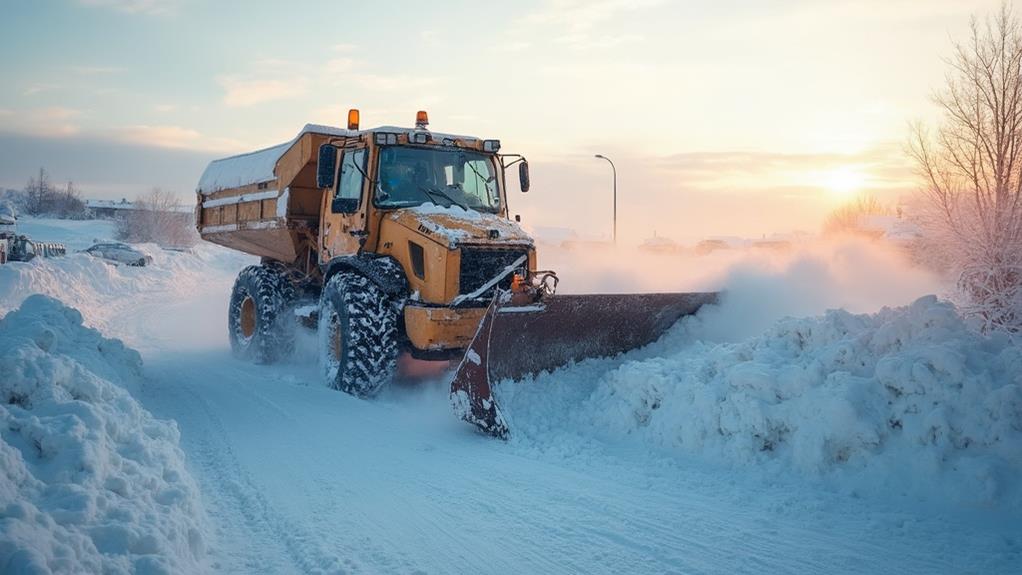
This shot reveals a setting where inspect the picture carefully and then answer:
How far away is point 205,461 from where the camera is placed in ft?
17.1

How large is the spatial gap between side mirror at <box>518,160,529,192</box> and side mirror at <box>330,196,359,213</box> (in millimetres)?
1939

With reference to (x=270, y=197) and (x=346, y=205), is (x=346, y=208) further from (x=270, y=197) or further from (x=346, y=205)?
(x=270, y=197)

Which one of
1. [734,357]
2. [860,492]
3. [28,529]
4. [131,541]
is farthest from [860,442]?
[28,529]

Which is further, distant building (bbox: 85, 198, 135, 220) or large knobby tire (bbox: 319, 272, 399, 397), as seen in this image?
distant building (bbox: 85, 198, 135, 220)

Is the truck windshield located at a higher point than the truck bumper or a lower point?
higher

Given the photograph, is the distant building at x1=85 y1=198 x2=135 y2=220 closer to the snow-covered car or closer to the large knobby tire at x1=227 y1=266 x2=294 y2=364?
the snow-covered car

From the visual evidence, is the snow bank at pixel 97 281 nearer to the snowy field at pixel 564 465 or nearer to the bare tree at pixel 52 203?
the snowy field at pixel 564 465

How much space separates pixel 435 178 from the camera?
8.02 meters

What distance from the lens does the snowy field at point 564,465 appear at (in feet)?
11.6

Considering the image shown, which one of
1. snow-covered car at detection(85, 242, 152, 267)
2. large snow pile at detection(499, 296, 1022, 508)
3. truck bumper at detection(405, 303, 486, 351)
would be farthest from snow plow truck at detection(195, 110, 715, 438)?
snow-covered car at detection(85, 242, 152, 267)

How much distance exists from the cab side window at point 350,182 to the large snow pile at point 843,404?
2992 millimetres

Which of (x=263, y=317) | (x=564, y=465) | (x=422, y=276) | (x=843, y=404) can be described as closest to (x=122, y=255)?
(x=263, y=317)

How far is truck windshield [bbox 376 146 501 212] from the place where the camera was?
7836 millimetres

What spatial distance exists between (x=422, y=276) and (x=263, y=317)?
11.9 feet
